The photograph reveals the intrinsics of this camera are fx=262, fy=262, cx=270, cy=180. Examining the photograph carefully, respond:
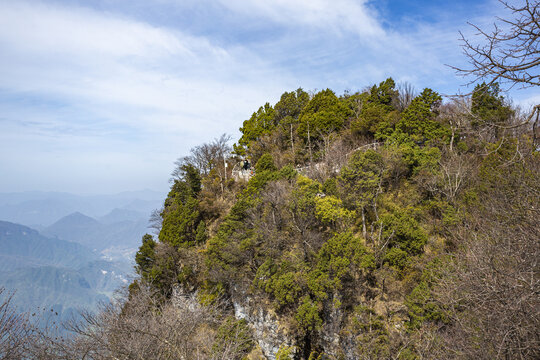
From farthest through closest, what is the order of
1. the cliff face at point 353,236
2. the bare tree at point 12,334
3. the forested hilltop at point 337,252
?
1. the cliff face at point 353,236
2. the forested hilltop at point 337,252
3. the bare tree at point 12,334

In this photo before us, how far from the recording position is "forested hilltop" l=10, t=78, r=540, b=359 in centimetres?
960

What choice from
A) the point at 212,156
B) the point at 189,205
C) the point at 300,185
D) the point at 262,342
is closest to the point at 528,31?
the point at 300,185

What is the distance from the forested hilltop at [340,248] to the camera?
31.5ft

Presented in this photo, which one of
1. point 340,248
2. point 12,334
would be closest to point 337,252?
point 340,248

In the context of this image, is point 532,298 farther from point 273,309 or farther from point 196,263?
point 196,263

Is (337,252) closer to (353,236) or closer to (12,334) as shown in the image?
(353,236)

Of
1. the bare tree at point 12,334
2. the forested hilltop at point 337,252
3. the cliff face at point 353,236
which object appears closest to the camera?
the bare tree at point 12,334

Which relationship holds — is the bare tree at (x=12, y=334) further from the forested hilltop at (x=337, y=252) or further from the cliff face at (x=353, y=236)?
the cliff face at (x=353, y=236)

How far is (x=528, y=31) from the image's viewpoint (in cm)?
292

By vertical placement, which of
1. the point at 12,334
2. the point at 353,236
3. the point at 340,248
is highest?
the point at 353,236

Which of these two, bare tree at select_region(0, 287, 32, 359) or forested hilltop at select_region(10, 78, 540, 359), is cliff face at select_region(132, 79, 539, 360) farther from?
bare tree at select_region(0, 287, 32, 359)

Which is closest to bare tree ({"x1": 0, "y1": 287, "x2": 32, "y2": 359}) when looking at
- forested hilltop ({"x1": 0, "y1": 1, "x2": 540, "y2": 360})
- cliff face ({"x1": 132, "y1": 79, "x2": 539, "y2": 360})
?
forested hilltop ({"x1": 0, "y1": 1, "x2": 540, "y2": 360})

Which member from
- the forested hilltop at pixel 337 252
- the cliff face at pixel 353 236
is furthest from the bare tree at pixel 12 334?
the cliff face at pixel 353 236

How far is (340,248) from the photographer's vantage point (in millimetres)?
12852
